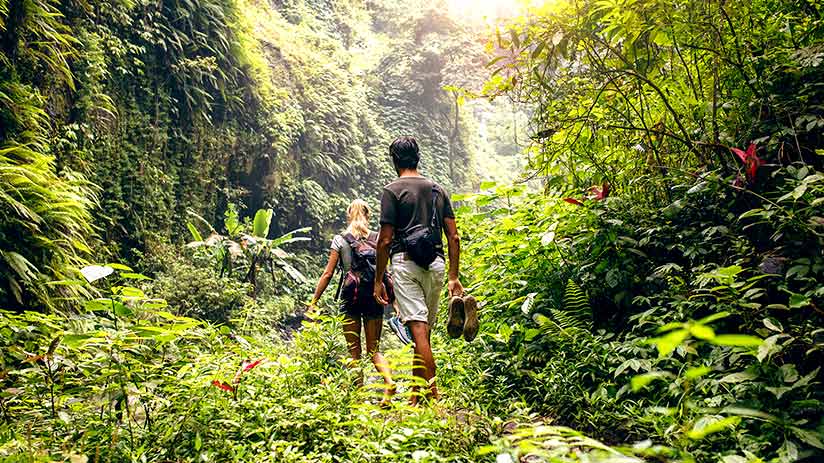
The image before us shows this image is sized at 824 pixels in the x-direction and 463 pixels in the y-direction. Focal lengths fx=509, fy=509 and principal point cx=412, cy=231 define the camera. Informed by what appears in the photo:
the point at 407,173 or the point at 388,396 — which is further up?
the point at 407,173

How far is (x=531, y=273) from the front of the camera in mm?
5000

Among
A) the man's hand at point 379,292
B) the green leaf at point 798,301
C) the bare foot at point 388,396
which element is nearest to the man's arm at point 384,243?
the man's hand at point 379,292

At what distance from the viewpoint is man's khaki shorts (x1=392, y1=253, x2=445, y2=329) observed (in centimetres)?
413

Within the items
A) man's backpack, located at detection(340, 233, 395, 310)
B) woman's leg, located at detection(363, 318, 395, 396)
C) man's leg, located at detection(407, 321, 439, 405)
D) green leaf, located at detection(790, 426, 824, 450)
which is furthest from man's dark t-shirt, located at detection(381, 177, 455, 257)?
green leaf, located at detection(790, 426, 824, 450)

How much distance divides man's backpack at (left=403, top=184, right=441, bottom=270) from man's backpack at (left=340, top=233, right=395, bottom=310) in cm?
86

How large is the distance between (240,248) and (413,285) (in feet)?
25.4

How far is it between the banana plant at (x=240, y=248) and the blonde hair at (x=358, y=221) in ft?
18.5

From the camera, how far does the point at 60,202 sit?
5734 mm

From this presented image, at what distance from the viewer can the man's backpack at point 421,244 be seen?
4.09 metres

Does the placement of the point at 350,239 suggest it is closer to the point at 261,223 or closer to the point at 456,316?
the point at 456,316

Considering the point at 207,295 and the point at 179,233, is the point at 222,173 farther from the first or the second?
the point at 207,295

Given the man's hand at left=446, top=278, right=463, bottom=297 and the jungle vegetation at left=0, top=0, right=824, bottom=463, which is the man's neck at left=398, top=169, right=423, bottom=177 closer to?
the man's hand at left=446, top=278, right=463, bottom=297

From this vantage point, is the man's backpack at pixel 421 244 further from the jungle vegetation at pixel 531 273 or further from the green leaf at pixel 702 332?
the green leaf at pixel 702 332

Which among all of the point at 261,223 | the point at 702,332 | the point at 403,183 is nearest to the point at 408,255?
the point at 403,183
